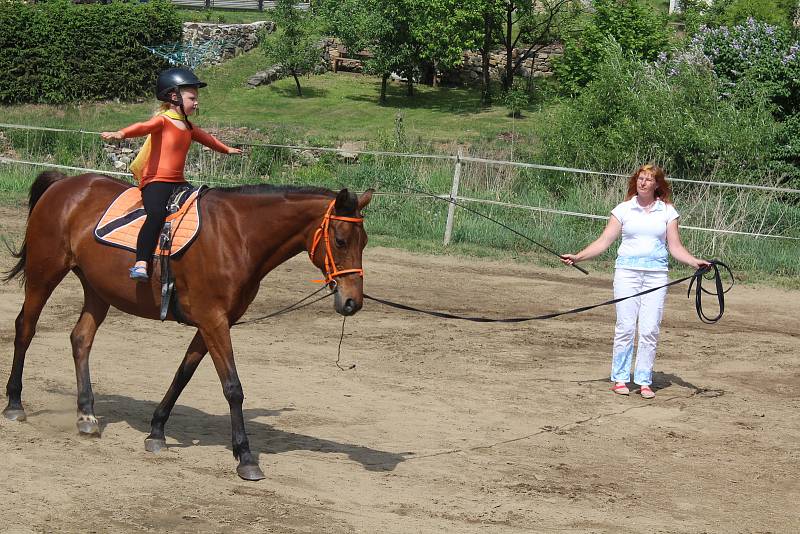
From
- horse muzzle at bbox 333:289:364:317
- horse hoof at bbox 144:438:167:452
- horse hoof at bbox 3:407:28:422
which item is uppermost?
horse muzzle at bbox 333:289:364:317

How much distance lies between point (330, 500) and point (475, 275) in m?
8.97

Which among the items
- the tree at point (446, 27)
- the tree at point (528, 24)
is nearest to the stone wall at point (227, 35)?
the tree at point (446, 27)

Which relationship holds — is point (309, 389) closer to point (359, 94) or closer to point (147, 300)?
point (147, 300)

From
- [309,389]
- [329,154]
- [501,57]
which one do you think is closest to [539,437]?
[309,389]

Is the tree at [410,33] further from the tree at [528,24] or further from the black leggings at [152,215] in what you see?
the black leggings at [152,215]

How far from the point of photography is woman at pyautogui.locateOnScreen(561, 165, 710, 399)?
941 cm

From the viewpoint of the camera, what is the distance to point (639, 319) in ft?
31.6

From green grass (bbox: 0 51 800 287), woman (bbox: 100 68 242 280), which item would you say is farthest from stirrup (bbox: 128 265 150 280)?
green grass (bbox: 0 51 800 287)

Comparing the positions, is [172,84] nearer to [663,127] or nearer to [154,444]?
[154,444]

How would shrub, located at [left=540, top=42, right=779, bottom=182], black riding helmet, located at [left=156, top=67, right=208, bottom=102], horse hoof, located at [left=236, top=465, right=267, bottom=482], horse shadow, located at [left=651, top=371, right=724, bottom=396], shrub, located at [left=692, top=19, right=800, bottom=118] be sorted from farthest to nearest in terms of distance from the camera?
shrub, located at [left=692, top=19, right=800, bottom=118], shrub, located at [left=540, top=42, right=779, bottom=182], horse shadow, located at [left=651, top=371, right=724, bottom=396], black riding helmet, located at [left=156, top=67, right=208, bottom=102], horse hoof, located at [left=236, top=465, right=267, bottom=482]

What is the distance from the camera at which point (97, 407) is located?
27.3 ft

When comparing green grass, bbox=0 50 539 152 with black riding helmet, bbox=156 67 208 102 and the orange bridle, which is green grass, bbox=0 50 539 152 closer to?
black riding helmet, bbox=156 67 208 102

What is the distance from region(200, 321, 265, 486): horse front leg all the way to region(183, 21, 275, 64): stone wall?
112 ft

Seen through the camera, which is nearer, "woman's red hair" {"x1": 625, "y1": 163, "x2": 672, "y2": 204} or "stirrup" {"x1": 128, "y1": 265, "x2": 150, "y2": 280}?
"stirrup" {"x1": 128, "y1": 265, "x2": 150, "y2": 280}
